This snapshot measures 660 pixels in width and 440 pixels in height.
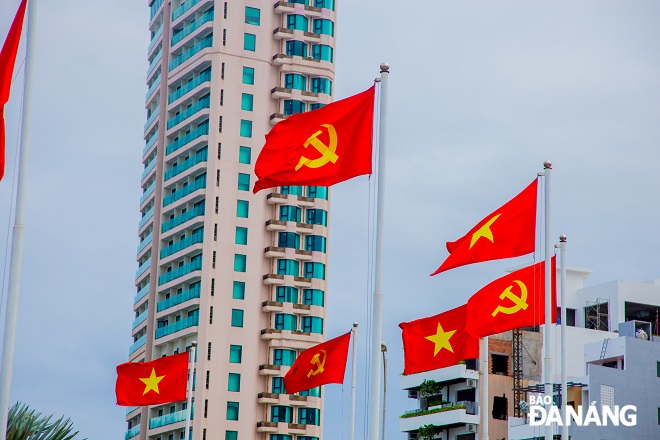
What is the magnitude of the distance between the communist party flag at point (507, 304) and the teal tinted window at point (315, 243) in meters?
73.8

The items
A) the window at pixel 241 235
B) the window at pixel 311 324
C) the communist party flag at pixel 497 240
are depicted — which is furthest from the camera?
the window at pixel 311 324

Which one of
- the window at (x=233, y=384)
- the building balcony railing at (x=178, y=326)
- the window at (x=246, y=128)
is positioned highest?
the window at (x=246, y=128)

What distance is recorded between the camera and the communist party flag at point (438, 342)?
3797cm

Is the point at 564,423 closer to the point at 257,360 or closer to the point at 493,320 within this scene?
the point at 493,320

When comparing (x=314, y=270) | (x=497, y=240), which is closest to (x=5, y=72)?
(x=497, y=240)

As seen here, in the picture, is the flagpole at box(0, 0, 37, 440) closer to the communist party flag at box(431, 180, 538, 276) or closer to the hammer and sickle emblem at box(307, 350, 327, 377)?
the communist party flag at box(431, 180, 538, 276)

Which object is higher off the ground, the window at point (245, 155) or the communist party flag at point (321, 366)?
the window at point (245, 155)

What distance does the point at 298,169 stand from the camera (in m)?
29.3

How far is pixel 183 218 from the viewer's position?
112125mm

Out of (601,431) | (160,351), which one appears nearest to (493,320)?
(601,431)

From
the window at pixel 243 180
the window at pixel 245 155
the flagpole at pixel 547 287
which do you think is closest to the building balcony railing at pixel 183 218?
the window at pixel 243 180

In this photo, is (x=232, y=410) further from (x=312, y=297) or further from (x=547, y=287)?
(x=547, y=287)

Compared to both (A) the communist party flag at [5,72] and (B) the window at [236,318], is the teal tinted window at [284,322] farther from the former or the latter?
(A) the communist party flag at [5,72]

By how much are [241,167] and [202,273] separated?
9.62m
